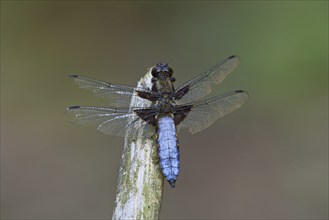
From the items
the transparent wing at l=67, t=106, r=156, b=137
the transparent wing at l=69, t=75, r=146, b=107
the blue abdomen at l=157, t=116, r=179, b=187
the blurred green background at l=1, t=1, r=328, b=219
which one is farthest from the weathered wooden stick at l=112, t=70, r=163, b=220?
the blurred green background at l=1, t=1, r=328, b=219

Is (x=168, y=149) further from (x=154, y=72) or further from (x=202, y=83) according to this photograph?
(x=202, y=83)

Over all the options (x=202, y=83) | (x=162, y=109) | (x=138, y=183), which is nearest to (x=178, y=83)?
(x=202, y=83)

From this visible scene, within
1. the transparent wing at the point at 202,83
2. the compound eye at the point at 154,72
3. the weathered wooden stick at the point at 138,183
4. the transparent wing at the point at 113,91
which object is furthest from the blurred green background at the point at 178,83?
the weathered wooden stick at the point at 138,183

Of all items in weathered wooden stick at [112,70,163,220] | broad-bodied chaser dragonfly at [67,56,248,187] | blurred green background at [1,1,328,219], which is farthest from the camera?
blurred green background at [1,1,328,219]

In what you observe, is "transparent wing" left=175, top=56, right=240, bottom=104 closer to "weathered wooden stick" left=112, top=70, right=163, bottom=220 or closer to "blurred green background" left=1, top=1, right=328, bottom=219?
"weathered wooden stick" left=112, top=70, right=163, bottom=220

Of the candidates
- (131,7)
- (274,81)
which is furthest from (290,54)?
(131,7)

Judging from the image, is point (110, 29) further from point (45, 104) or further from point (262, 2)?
point (262, 2)

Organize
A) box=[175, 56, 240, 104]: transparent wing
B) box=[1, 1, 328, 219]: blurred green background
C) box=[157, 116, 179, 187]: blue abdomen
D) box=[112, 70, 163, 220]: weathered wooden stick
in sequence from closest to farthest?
box=[112, 70, 163, 220]: weathered wooden stick
box=[157, 116, 179, 187]: blue abdomen
box=[175, 56, 240, 104]: transparent wing
box=[1, 1, 328, 219]: blurred green background

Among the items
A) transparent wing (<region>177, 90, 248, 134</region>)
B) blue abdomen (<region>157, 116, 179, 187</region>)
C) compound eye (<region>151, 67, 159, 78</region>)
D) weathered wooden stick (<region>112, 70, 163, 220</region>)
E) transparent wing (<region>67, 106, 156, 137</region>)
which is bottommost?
weathered wooden stick (<region>112, 70, 163, 220</region>)

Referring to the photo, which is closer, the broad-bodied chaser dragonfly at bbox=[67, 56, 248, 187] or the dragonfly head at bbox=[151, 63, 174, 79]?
the broad-bodied chaser dragonfly at bbox=[67, 56, 248, 187]
